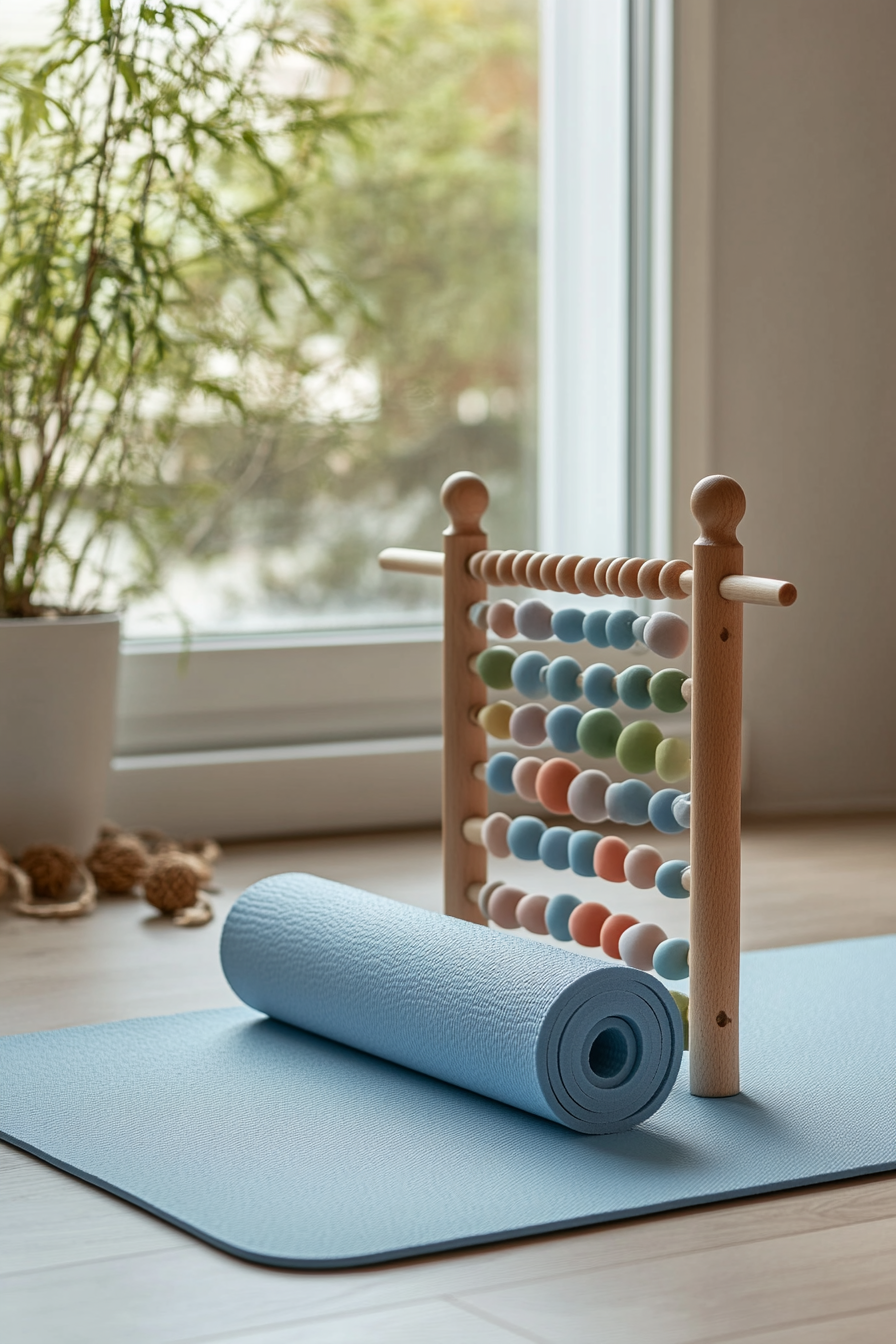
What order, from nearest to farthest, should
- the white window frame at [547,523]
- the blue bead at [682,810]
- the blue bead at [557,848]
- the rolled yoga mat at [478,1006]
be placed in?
1. the rolled yoga mat at [478,1006]
2. the blue bead at [682,810]
3. the blue bead at [557,848]
4. the white window frame at [547,523]

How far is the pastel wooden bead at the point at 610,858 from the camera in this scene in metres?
1.63

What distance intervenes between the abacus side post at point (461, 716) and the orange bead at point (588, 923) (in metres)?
0.22

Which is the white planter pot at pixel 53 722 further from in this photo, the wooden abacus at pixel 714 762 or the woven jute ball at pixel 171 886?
the wooden abacus at pixel 714 762

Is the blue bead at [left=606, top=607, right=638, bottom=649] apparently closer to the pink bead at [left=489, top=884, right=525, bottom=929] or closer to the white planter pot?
the pink bead at [left=489, top=884, right=525, bottom=929]

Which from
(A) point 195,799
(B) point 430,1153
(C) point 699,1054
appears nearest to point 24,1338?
(B) point 430,1153

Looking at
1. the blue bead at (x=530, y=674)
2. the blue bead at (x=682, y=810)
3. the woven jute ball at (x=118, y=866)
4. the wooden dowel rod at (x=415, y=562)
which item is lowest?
the woven jute ball at (x=118, y=866)

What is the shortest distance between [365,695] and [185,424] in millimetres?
520

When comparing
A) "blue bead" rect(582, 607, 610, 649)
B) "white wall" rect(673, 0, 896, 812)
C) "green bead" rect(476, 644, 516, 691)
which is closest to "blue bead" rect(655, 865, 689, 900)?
"blue bead" rect(582, 607, 610, 649)

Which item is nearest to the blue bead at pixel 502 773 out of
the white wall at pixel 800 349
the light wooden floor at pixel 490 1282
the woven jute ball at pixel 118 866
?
the light wooden floor at pixel 490 1282

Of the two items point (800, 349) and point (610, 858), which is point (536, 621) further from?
point (800, 349)

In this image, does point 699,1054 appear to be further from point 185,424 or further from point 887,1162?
point 185,424

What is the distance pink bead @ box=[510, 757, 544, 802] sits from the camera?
1758mm

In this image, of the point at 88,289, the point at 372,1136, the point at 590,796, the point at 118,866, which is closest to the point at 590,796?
the point at 590,796

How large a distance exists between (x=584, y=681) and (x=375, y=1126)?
1.54ft
